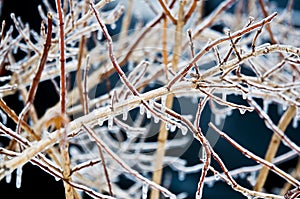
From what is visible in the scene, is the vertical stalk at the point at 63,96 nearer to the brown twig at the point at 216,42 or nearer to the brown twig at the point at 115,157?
the brown twig at the point at 115,157

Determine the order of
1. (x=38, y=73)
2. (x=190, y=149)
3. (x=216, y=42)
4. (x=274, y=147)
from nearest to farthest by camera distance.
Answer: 1. (x=216, y=42)
2. (x=38, y=73)
3. (x=274, y=147)
4. (x=190, y=149)

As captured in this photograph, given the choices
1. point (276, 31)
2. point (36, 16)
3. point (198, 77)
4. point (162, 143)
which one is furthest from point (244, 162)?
point (198, 77)

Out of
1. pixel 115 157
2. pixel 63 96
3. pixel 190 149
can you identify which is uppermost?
pixel 63 96

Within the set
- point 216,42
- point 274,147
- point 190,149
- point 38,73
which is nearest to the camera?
point 216,42

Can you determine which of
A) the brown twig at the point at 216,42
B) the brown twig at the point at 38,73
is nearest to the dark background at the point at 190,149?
the brown twig at the point at 38,73

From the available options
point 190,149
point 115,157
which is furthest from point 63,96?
point 190,149

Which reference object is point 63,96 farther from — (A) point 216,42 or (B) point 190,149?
(B) point 190,149

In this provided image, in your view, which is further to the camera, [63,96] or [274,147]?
[274,147]

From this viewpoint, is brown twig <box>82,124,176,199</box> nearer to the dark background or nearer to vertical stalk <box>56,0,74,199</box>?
vertical stalk <box>56,0,74,199</box>
